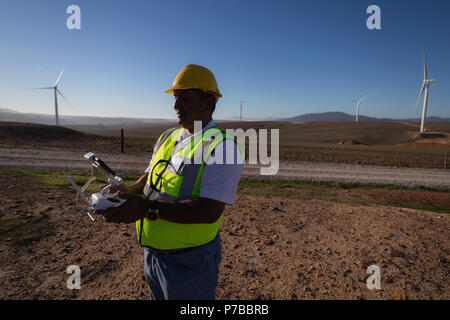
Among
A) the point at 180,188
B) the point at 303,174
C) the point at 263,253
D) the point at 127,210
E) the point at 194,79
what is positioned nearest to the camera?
the point at 127,210

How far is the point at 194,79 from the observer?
6.06 feet

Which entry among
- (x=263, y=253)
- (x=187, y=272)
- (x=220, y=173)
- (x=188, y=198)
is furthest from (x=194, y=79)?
(x=263, y=253)

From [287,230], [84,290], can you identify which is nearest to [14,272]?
[84,290]

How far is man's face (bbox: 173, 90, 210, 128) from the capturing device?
1.91m

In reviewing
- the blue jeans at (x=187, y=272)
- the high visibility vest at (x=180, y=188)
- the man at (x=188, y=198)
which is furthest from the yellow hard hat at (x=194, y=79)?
the blue jeans at (x=187, y=272)

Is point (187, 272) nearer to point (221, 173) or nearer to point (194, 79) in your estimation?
point (221, 173)

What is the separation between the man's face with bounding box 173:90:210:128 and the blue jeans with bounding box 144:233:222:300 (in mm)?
958

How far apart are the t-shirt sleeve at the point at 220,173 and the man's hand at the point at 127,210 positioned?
0.37 metres

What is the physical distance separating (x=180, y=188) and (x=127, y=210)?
1.18ft

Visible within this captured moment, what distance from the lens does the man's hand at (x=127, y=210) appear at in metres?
1.53

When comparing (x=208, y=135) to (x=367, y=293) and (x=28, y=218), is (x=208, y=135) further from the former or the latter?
(x=28, y=218)

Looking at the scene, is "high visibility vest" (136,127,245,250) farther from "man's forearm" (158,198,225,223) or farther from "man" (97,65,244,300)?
"man's forearm" (158,198,225,223)

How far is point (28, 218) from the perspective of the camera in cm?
485
